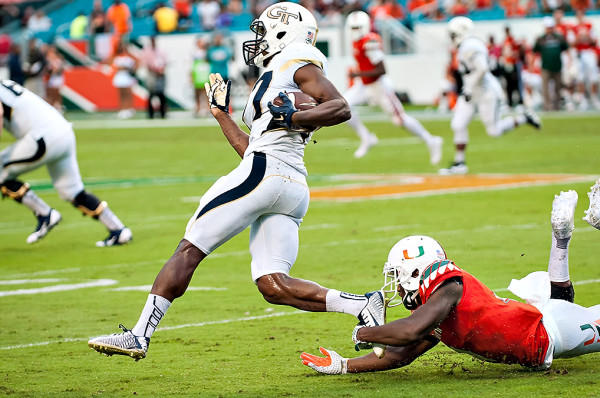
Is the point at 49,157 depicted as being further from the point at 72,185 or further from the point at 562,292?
the point at 562,292

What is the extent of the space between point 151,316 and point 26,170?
215 inches

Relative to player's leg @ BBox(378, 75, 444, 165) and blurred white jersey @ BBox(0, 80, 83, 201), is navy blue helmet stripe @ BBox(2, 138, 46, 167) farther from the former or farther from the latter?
player's leg @ BBox(378, 75, 444, 165)

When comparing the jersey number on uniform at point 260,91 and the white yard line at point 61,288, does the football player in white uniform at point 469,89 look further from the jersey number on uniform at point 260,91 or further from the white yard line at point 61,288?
the jersey number on uniform at point 260,91

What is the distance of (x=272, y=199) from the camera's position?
5715 millimetres

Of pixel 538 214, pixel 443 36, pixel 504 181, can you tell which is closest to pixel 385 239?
pixel 538 214

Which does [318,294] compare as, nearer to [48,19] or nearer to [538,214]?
[538,214]

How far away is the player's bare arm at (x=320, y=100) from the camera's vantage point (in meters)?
5.59

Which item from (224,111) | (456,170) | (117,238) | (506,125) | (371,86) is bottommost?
(456,170)

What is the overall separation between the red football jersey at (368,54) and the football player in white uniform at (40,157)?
767 centimetres

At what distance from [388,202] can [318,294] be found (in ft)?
24.6

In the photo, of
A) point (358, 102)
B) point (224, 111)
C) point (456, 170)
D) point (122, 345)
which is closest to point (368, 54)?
point (358, 102)

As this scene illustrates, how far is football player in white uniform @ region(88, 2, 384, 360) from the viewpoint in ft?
18.3

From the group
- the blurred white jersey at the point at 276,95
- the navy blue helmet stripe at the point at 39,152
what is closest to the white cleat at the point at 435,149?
the navy blue helmet stripe at the point at 39,152

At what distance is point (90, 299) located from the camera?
832 centimetres
